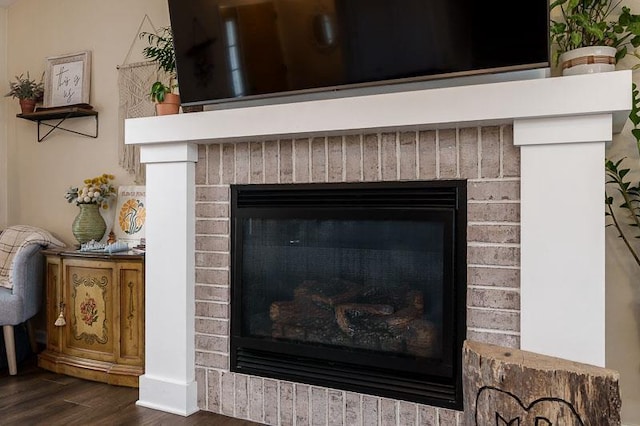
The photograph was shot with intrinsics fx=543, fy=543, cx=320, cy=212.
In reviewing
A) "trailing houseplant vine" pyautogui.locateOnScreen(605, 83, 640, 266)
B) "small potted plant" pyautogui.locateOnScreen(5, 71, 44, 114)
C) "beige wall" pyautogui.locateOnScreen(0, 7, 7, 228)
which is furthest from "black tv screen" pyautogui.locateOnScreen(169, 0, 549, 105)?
"beige wall" pyautogui.locateOnScreen(0, 7, 7, 228)

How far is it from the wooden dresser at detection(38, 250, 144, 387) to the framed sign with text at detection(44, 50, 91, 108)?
1103mm

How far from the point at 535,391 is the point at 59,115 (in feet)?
11.5

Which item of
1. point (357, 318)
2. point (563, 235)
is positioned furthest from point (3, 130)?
point (563, 235)

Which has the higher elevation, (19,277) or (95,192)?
(95,192)

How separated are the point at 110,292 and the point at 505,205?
2.17 m

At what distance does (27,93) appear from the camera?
378cm

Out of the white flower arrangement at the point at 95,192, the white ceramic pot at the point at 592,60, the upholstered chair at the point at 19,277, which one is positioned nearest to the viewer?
the white ceramic pot at the point at 592,60

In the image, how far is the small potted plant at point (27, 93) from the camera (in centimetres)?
378

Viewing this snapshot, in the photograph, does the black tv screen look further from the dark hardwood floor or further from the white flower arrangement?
the dark hardwood floor

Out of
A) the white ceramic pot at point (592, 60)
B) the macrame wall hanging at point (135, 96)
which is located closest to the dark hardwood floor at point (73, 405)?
the macrame wall hanging at point (135, 96)

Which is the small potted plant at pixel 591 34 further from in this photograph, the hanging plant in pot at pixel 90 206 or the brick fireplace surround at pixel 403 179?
the hanging plant in pot at pixel 90 206

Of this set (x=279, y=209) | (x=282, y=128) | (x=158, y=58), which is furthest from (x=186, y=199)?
(x=158, y=58)

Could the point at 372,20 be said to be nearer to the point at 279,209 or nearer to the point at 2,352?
the point at 279,209

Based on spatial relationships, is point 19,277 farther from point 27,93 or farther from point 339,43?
point 339,43
